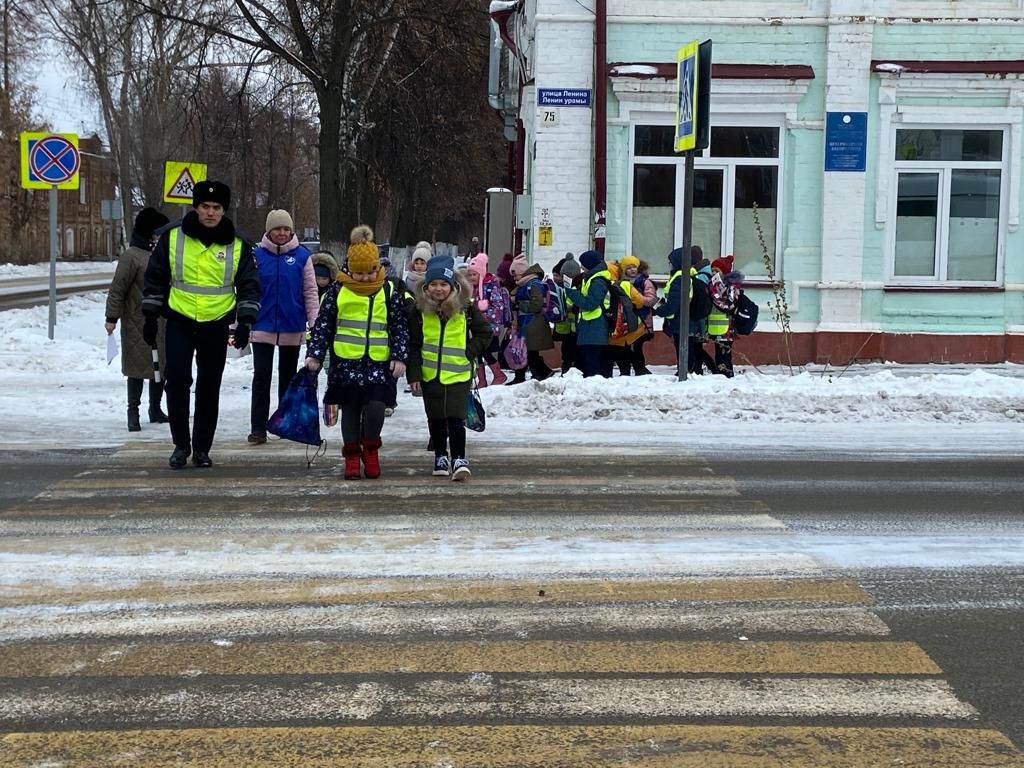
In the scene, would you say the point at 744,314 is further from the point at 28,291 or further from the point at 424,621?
the point at 28,291

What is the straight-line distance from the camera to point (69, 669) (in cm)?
477

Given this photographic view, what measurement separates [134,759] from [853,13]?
1479cm

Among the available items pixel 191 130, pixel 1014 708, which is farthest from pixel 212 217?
pixel 191 130

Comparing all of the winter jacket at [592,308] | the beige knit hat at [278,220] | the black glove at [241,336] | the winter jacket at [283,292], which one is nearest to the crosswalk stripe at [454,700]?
the black glove at [241,336]

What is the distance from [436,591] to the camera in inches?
230

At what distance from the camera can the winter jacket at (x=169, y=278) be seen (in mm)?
8883

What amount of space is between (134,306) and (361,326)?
339 centimetres

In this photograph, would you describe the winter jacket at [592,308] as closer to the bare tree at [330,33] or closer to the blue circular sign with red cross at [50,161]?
the blue circular sign with red cross at [50,161]

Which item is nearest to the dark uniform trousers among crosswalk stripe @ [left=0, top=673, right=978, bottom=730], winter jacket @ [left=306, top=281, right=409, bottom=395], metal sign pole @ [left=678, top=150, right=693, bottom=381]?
winter jacket @ [left=306, top=281, right=409, bottom=395]

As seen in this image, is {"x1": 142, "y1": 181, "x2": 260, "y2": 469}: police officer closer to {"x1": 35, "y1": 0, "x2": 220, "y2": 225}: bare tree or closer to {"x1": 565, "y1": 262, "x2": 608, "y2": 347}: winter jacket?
{"x1": 565, "y1": 262, "x2": 608, "y2": 347}: winter jacket

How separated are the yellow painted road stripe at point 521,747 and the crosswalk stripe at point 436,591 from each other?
1.50m

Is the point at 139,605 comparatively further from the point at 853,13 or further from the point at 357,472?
the point at 853,13

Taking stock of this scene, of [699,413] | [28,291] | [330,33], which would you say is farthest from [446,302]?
[28,291]

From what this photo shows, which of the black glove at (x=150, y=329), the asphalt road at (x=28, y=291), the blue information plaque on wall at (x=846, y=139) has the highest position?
the blue information plaque on wall at (x=846, y=139)
